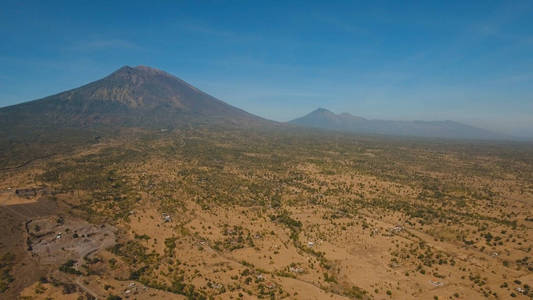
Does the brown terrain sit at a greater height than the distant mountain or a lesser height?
lesser

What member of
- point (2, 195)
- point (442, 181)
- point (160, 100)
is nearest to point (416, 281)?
point (442, 181)

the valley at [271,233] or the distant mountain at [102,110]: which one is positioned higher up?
the distant mountain at [102,110]

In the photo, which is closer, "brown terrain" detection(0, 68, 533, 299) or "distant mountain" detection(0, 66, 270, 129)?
"brown terrain" detection(0, 68, 533, 299)

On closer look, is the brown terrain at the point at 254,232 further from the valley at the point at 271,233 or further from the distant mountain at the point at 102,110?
the distant mountain at the point at 102,110

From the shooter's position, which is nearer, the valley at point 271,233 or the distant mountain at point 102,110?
the valley at point 271,233

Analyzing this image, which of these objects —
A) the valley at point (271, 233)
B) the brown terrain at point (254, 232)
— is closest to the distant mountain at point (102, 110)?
the brown terrain at point (254, 232)

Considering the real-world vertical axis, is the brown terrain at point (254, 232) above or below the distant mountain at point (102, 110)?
below

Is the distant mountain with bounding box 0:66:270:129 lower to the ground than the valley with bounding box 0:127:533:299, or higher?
higher

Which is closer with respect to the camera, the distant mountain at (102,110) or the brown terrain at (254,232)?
the brown terrain at (254,232)

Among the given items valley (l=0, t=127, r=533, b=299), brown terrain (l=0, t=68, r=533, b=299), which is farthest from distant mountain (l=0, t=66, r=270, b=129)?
valley (l=0, t=127, r=533, b=299)

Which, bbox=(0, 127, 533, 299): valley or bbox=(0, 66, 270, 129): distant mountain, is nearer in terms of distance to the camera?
bbox=(0, 127, 533, 299): valley

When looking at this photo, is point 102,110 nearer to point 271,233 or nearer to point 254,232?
point 254,232

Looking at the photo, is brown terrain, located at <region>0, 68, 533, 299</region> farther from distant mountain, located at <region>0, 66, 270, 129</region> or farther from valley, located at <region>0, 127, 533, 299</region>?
distant mountain, located at <region>0, 66, 270, 129</region>
